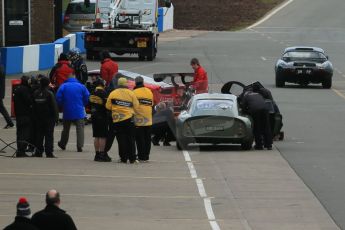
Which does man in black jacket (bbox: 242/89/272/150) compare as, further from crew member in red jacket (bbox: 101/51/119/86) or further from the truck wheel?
the truck wheel

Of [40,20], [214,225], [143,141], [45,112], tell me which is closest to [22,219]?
[214,225]

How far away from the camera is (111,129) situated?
21.0 meters

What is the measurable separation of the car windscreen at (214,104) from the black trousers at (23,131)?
12.0ft

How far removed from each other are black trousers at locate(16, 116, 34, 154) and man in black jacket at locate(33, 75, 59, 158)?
0.29m

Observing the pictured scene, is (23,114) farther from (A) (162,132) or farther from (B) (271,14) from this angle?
(B) (271,14)

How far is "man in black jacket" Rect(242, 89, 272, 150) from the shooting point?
75.4ft

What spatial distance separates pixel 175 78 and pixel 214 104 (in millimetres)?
6980

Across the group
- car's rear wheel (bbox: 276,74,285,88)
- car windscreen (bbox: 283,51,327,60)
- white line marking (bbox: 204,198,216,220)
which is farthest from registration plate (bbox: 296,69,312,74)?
white line marking (bbox: 204,198,216,220)

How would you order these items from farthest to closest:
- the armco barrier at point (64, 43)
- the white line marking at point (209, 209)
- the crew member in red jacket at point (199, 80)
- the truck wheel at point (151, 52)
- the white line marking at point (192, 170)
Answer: the truck wheel at point (151, 52) → the armco barrier at point (64, 43) → the crew member in red jacket at point (199, 80) → the white line marking at point (192, 170) → the white line marking at point (209, 209)

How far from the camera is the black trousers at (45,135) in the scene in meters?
21.4

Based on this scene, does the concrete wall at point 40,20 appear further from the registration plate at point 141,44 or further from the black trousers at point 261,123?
the black trousers at point 261,123

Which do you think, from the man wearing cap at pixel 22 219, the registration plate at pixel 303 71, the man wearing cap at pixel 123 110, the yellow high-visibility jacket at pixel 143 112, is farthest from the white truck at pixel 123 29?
the man wearing cap at pixel 22 219

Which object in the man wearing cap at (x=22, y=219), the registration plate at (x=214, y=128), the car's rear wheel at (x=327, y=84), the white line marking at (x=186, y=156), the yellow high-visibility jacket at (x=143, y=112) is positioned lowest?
the car's rear wheel at (x=327, y=84)

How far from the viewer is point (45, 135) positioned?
Answer: 21.5m
